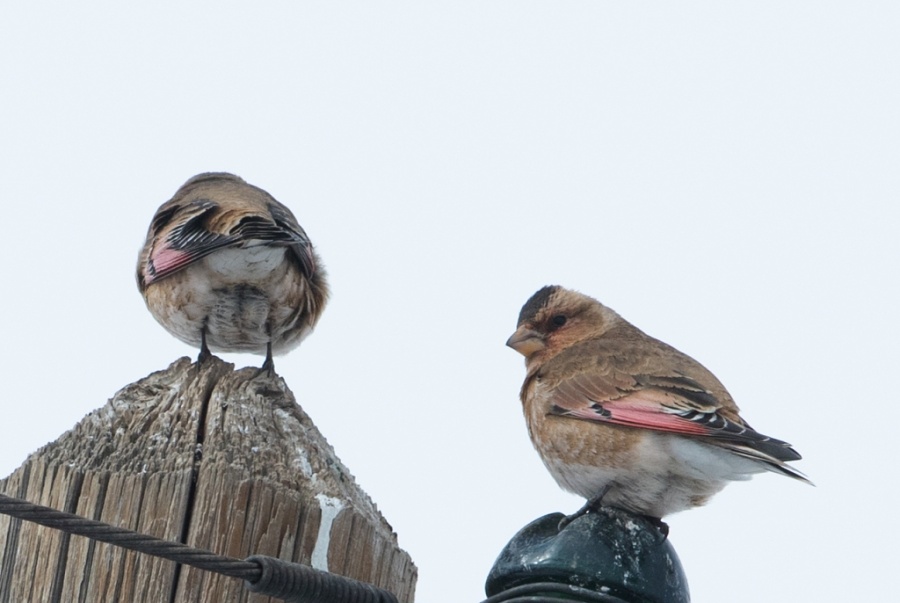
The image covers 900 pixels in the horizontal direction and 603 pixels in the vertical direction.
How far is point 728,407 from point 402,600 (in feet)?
7.72

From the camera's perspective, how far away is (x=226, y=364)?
3314 millimetres

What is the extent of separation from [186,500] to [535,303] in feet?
13.2

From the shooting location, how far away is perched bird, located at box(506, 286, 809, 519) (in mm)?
4621

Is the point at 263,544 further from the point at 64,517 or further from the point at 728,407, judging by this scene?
the point at 728,407

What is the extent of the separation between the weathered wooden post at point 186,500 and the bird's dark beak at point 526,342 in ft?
11.0

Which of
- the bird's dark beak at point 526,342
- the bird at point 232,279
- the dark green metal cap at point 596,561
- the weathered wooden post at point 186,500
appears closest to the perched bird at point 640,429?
the bird's dark beak at point 526,342

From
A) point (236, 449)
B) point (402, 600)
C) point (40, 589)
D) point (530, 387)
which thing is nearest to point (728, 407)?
point (530, 387)

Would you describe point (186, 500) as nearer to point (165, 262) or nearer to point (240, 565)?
→ point (240, 565)

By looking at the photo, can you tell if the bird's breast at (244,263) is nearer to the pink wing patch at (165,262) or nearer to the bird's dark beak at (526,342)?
the pink wing patch at (165,262)

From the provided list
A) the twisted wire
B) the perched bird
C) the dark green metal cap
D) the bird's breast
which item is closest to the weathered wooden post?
the twisted wire

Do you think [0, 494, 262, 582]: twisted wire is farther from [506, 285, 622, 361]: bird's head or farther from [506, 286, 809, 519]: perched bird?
[506, 285, 622, 361]: bird's head

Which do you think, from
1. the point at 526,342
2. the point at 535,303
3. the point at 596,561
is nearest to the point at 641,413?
the point at 526,342

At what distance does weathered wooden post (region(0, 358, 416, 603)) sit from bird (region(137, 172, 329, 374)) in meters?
3.27

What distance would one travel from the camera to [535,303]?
6582 mm
